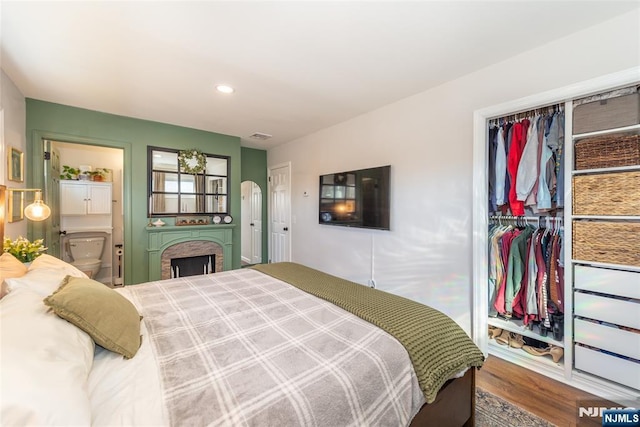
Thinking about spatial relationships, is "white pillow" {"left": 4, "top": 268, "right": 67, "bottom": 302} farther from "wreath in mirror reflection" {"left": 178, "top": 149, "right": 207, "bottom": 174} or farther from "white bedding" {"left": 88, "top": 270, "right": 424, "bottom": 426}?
"wreath in mirror reflection" {"left": 178, "top": 149, "right": 207, "bottom": 174}

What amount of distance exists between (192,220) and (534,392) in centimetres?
430

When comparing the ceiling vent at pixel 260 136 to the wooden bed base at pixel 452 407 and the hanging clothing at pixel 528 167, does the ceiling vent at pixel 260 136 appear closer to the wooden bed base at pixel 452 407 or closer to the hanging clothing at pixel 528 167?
the hanging clothing at pixel 528 167

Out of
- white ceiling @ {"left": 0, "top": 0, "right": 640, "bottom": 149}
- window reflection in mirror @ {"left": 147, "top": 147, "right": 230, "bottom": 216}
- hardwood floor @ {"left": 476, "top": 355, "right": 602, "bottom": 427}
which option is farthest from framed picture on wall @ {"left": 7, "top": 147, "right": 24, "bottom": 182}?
hardwood floor @ {"left": 476, "top": 355, "right": 602, "bottom": 427}

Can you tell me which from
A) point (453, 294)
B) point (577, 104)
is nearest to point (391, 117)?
point (577, 104)

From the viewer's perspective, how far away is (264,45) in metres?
1.97

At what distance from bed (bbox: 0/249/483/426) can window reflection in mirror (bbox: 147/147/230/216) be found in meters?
2.37

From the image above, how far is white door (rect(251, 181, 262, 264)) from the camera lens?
566cm

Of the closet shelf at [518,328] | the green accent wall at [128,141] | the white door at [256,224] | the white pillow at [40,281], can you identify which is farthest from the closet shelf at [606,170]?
the white door at [256,224]

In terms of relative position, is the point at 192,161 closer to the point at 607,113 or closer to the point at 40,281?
the point at 40,281

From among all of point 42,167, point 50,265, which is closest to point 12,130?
point 42,167

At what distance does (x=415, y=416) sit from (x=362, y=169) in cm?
266

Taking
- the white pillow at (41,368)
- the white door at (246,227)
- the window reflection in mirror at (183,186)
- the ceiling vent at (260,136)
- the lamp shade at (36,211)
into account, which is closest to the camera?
the white pillow at (41,368)

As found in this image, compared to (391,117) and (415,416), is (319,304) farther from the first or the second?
(391,117)

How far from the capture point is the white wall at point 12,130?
7.43ft
